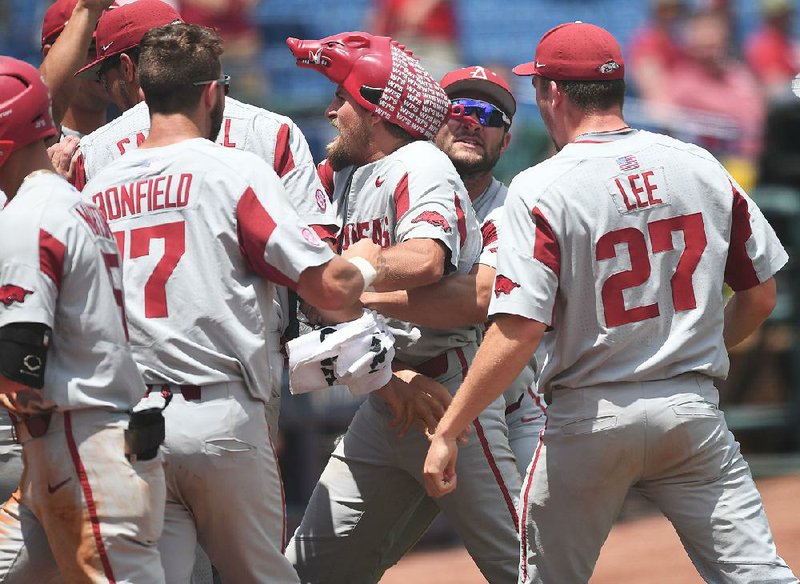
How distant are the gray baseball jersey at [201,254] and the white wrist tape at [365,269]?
168mm

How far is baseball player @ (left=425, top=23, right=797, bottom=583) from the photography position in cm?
390

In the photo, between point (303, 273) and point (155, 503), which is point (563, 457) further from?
point (155, 503)

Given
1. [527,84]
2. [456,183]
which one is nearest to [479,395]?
[456,183]

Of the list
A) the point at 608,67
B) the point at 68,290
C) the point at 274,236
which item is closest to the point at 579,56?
the point at 608,67

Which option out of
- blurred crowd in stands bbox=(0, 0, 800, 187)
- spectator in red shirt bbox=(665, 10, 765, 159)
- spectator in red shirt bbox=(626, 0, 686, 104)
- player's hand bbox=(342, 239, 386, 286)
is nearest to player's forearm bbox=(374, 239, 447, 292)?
player's hand bbox=(342, 239, 386, 286)

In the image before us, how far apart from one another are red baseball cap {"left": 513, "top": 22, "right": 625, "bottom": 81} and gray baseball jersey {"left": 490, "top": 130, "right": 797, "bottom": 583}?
Answer: 0.71ft

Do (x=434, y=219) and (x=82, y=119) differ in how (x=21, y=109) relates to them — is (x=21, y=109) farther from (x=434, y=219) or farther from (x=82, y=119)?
(x=82, y=119)

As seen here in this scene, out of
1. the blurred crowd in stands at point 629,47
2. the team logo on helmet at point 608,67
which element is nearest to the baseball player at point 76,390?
the team logo on helmet at point 608,67

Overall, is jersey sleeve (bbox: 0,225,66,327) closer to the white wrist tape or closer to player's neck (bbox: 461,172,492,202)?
the white wrist tape

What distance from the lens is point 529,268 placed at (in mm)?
3896

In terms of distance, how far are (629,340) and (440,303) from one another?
878 mm

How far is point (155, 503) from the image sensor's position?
11.4 feet

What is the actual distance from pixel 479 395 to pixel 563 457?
0.32m

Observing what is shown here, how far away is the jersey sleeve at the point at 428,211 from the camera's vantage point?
4.45 metres
